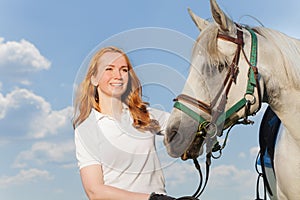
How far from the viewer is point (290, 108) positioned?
12.4 ft

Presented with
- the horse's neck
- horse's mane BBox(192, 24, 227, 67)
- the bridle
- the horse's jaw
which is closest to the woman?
the horse's jaw

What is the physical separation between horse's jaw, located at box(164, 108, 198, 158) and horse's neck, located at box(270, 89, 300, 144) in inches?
29.4

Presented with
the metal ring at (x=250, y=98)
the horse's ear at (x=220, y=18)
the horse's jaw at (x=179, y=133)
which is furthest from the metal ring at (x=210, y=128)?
the horse's ear at (x=220, y=18)

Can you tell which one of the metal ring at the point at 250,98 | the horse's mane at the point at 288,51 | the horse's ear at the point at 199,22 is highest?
the horse's ear at the point at 199,22

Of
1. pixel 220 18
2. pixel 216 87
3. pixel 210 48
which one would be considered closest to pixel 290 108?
pixel 216 87

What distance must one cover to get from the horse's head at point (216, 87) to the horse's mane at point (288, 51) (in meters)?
0.20

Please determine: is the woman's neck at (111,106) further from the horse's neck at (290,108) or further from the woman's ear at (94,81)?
the horse's neck at (290,108)

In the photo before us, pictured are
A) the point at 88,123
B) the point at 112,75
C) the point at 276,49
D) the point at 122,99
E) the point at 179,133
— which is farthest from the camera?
the point at 276,49

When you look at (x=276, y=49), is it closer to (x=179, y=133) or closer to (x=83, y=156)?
(x=179, y=133)

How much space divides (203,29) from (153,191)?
1.45m

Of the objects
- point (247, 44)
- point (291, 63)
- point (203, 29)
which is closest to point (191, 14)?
point (203, 29)

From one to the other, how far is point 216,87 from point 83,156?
1.17 meters

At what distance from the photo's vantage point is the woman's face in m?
3.21

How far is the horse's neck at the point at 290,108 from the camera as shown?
3771 mm
